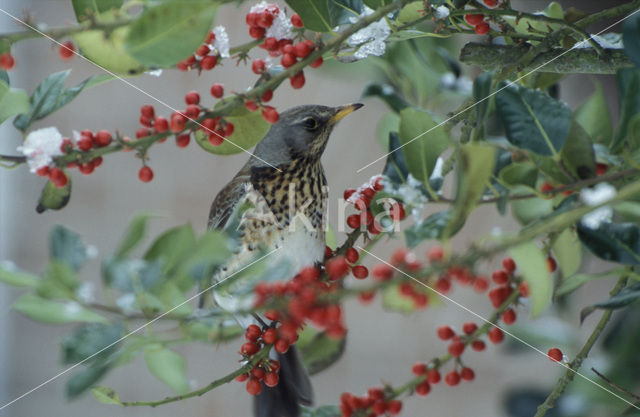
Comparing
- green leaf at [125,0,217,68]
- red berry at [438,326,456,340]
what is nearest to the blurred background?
red berry at [438,326,456,340]

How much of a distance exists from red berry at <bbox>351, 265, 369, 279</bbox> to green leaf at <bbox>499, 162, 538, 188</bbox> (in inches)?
3.7

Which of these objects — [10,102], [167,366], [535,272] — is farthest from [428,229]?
[10,102]

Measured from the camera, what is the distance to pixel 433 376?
18.2 inches

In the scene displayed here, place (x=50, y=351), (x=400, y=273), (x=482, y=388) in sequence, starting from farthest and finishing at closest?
(x=482, y=388), (x=50, y=351), (x=400, y=273)

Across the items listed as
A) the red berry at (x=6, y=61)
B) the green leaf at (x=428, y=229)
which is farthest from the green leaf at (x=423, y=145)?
the red berry at (x=6, y=61)

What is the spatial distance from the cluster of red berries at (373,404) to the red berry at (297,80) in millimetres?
214

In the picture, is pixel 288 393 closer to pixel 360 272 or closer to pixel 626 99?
pixel 360 272

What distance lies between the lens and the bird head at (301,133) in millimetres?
479

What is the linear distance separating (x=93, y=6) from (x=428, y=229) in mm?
235

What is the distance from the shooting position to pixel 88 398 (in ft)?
1.41

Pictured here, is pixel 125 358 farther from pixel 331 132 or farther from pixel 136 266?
pixel 331 132

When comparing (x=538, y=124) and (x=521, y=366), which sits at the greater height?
(x=538, y=124)

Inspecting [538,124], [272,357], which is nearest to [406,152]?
[538,124]

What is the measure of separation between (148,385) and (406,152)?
216 millimetres
